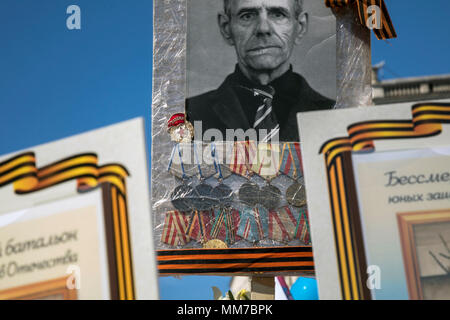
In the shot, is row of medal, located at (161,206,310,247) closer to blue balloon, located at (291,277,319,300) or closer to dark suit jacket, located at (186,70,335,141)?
dark suit jacket, located at (186,70,335,141)

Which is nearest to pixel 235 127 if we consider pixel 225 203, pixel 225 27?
pixel 225 203

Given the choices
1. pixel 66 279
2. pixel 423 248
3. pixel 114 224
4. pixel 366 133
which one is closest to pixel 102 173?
pixel 114 224

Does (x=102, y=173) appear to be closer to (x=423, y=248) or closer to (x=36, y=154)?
→ (x=36, y=154)

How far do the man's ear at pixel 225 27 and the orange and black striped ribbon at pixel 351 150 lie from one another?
4.64 meters

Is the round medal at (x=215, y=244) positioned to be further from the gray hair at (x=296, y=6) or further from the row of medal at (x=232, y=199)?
the gray hair at (x=296, y=6)

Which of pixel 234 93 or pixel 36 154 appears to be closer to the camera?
pixel 36 154

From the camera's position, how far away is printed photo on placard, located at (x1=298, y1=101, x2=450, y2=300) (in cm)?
291

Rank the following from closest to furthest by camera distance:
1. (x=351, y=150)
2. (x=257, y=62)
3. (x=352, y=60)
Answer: (x=351, y=150)
(x=257, y=62)
(x=352, y=60)

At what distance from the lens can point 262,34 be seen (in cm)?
747

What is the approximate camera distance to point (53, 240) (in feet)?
9.65

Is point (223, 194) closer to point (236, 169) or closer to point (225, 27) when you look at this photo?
point (236, 169)

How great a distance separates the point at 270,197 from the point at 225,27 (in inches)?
85.1

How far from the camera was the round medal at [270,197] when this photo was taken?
7.00 meters
